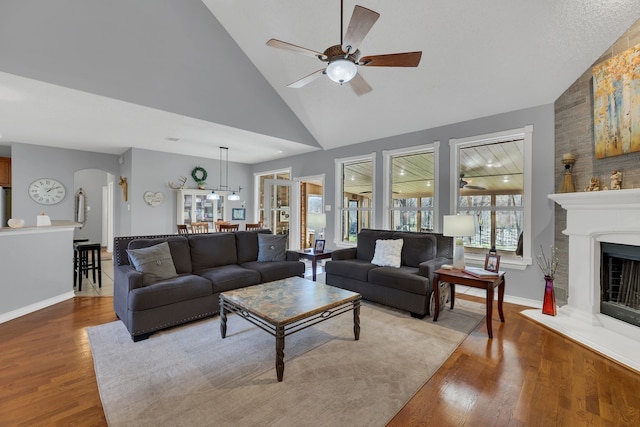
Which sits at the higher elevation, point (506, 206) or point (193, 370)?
point (506, 206)

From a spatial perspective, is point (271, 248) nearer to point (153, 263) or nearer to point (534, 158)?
point (153, 263)

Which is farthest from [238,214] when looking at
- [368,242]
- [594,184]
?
[594,184]

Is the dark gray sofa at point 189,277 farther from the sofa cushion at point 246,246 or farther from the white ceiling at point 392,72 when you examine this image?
the white ceiling at point 392,72

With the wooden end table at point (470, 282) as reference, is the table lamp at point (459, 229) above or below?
above

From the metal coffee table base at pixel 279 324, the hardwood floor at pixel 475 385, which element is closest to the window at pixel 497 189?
the hardwood floor at pixel 475 385

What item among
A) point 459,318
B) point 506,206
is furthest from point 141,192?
point 506,206

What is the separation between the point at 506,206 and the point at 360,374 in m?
3.33

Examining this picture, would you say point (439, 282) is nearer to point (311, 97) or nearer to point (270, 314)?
point (270, 314)

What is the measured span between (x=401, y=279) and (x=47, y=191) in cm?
743

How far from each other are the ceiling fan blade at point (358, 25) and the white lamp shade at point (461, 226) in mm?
2162

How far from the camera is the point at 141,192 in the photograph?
6.23 meters

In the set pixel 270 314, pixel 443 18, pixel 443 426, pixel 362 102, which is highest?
pixel 443 18

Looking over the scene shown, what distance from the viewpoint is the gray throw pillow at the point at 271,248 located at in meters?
4.16

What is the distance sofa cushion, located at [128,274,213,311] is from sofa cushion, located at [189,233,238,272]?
0.50 m
